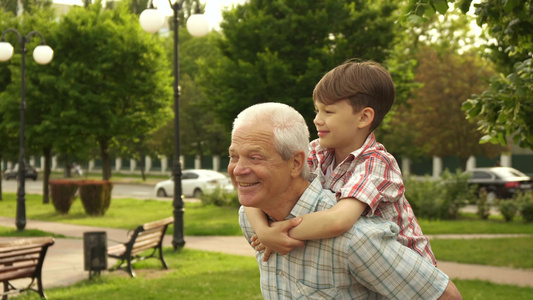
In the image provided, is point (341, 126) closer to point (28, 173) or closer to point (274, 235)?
point (274, 235)

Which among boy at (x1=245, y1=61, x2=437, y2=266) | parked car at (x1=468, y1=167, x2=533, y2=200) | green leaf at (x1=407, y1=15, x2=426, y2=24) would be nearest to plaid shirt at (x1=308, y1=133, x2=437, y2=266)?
boy at (x1=245, y1=61, x2=437, y2=266)

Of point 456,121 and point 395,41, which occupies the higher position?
point 395,41

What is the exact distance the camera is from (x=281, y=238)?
92.7 inches

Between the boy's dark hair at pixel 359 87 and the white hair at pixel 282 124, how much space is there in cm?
22

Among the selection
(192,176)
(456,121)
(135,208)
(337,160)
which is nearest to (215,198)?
(135,208)

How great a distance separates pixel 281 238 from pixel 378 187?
0.38 m

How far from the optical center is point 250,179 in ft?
7.55

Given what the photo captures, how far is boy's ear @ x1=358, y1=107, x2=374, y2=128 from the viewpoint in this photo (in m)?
2.48

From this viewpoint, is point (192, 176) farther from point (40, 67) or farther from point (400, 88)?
point (400, 88)

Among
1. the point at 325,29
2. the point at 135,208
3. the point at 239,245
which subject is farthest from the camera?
the point at 135,208

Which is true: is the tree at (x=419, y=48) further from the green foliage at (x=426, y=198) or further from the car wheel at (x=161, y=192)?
the green foliage at (x=426, y=198)

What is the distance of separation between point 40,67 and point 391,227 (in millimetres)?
29208

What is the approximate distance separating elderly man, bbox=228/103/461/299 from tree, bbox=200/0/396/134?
71.3 ft

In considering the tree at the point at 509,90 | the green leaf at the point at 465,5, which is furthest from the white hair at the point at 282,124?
the tree at the point at 509,90
